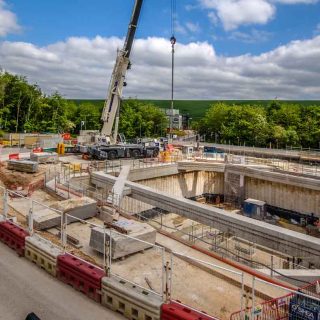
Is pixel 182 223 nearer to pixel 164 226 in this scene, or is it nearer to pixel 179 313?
pixel 164 226

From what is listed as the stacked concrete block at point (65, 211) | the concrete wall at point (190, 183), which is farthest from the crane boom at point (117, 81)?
the stacked concrete block at point (65, 211)

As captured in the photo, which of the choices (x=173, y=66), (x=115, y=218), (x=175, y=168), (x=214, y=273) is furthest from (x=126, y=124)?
(x=214, y=273)

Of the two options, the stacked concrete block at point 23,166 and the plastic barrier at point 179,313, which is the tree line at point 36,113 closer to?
the stacked concrete block at point 23,166

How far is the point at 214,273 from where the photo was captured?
34.6 ft

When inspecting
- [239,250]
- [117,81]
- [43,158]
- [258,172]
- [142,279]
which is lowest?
[239,250]

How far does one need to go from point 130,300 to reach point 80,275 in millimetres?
1811

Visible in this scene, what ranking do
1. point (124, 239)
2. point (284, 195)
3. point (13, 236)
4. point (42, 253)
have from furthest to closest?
point (284, 195) → point (13, 236) → point (124, 239) → point (42, 253)

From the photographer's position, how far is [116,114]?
120ft

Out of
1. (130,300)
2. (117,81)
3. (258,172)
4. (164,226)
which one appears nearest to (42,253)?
(130,300)

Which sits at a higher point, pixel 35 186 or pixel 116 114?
pixel 116 114

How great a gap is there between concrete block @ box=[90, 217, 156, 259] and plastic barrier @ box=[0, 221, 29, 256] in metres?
2.20

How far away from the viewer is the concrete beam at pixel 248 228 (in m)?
15.0

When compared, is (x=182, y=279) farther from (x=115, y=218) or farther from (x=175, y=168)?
(x=175, y=168)

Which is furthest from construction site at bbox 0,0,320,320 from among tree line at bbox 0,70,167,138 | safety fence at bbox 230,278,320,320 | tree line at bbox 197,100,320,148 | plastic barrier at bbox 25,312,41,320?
tree line at bbox 0,70,167,138
